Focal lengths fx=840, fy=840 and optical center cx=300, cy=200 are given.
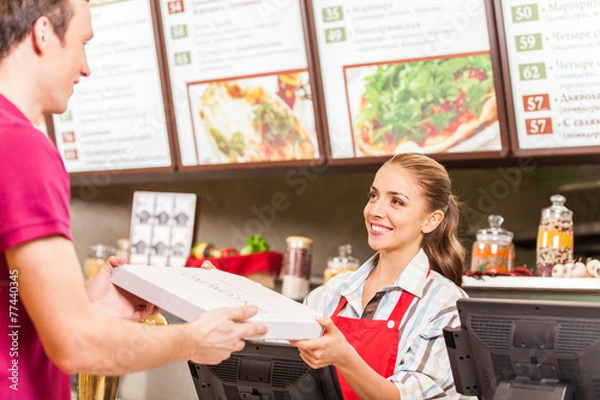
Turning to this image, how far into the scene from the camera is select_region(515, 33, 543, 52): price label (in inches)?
118

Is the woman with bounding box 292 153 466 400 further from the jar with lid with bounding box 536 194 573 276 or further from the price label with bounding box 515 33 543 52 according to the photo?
the price label with bounding box 515 33 543 52

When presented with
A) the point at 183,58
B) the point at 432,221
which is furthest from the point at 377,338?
the point at 183,58

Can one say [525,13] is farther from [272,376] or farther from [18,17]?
[18,17]

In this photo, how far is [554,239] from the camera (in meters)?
3.03

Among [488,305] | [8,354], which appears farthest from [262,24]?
[8,354]

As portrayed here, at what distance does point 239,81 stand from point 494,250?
1.36 meters

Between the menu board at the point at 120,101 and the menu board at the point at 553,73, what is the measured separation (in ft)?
5.66

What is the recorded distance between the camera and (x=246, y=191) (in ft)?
15.0

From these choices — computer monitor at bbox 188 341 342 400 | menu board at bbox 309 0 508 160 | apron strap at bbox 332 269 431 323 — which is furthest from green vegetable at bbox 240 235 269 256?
computer monitor at bbox 188 341 342 400

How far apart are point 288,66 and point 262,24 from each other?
0.78 ft

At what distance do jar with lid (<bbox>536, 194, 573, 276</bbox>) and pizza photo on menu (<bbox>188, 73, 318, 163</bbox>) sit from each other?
1009mm

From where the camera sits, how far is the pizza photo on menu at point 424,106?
10.2 ft

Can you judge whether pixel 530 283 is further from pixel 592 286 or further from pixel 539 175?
pixel 539 175

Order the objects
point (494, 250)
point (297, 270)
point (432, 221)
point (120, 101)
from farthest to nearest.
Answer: point (120, 101), point (297, 270), point (494, 250), point (432, 221)
